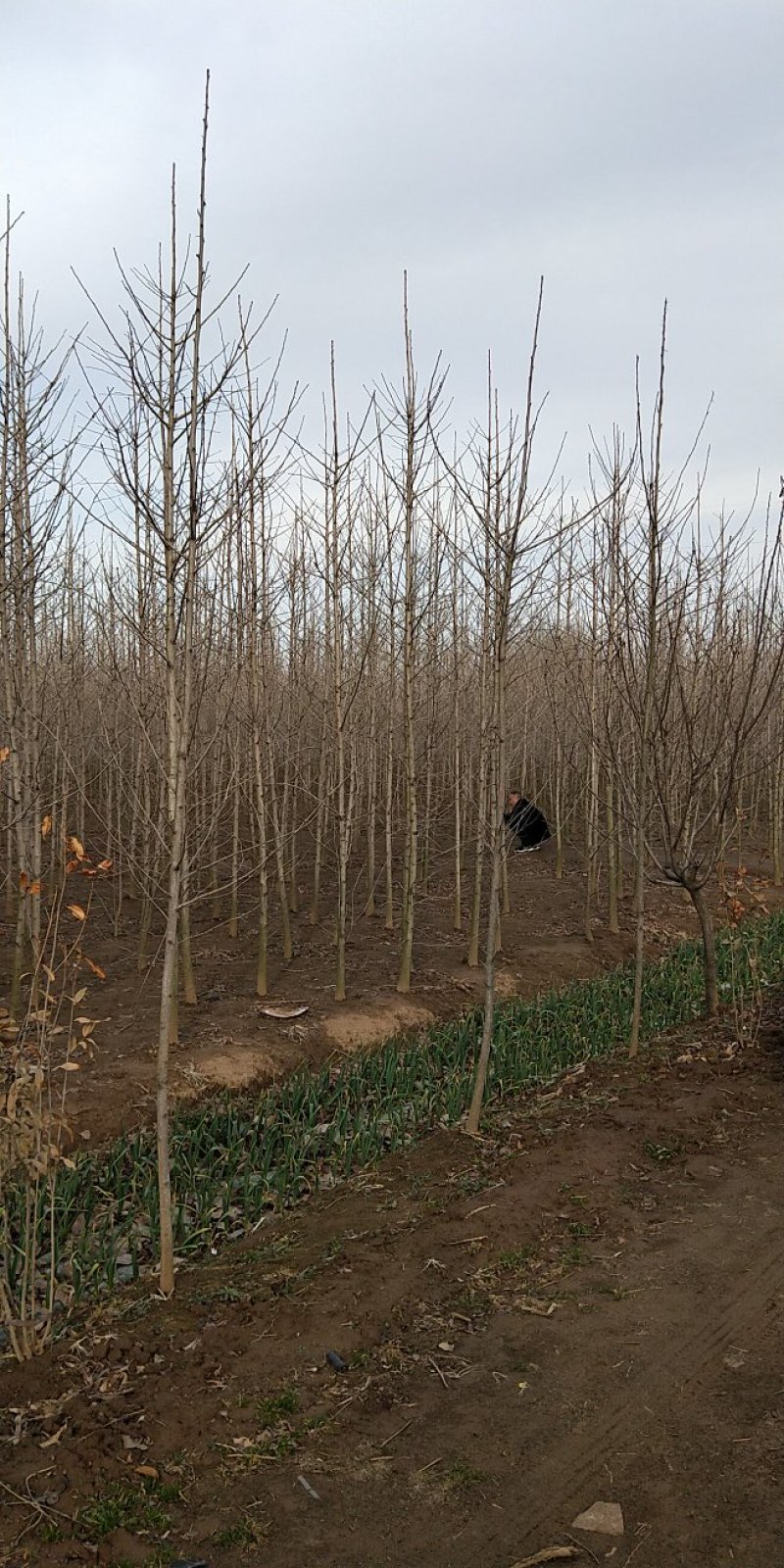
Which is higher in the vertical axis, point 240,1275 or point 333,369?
point 333,369

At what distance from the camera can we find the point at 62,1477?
9.63ft

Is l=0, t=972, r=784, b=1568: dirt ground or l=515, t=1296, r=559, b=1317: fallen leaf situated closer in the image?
l=0, t=972, r=784, b=1568: dirt ground

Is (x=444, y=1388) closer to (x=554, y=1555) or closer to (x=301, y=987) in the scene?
(x=554, y=1555)

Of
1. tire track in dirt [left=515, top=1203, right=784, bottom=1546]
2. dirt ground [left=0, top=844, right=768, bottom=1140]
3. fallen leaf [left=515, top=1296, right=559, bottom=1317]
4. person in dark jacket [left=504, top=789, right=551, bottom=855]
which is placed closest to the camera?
tire track in dirt [left=515, top=1203, right=784, bottom=1546]

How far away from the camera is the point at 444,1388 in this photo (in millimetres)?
3432

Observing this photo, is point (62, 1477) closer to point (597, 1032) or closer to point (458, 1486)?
point (458, 1486)

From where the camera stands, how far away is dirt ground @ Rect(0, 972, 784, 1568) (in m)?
2.76

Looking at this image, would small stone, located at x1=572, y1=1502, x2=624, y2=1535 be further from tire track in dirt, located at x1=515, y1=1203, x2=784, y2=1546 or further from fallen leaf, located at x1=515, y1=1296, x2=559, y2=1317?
fallen leaf, located at x1=515, y1=1296, x2=559, y2=1317

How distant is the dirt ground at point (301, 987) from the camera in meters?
6.80

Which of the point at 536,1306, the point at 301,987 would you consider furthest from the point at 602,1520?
the point at 301,987

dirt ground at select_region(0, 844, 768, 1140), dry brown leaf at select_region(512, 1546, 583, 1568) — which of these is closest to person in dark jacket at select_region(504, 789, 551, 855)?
dirt ground at select_region(0, 844, 768, 1140)

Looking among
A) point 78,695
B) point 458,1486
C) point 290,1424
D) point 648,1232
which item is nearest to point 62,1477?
point 290,1424

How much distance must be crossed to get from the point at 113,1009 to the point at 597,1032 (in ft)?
12.3

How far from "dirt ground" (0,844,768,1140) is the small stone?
3.94 metres
